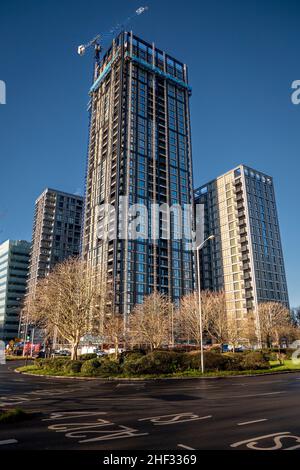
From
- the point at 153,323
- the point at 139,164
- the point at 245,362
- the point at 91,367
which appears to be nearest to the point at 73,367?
the point at 91,367

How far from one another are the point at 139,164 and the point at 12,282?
8087cm

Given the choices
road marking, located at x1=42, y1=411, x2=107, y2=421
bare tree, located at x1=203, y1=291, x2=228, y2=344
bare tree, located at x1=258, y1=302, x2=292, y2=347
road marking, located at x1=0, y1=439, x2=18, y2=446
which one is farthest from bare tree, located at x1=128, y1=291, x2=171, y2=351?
road marking, located at x1=0, y1=439, x2=18, y2=446

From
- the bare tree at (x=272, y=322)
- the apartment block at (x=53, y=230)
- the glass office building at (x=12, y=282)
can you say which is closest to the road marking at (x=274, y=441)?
the bare tree at (x=272, y=322)

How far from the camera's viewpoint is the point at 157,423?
9.85 metres

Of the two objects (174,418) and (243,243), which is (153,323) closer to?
(174,418)

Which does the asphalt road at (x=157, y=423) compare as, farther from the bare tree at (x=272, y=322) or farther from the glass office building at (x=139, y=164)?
the glass office building at (x=139, y=164)

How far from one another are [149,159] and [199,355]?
88.7 meters

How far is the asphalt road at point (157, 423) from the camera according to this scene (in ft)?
25.2

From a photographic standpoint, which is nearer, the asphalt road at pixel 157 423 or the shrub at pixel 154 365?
the asphalt road at pixel 157 423

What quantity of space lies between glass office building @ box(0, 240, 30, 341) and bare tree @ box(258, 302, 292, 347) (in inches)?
3863

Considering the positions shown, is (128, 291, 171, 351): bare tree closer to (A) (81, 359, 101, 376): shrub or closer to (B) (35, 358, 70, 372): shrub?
(B) (35, 358, 70, 372): shrub

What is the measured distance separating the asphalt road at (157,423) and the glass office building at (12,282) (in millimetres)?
129224

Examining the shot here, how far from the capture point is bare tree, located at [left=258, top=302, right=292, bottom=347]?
223ft
